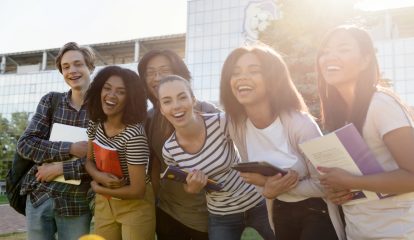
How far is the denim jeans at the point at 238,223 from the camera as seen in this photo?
318 cm

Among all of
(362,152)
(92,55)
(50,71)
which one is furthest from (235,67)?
(50,71)

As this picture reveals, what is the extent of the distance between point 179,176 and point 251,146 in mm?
574

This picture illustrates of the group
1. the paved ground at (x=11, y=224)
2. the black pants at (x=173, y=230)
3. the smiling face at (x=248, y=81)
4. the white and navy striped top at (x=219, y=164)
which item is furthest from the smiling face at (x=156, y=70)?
the paved ground at (x=11, y=224)

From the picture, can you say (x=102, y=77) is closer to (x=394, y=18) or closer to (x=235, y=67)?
(x=235, y=67)

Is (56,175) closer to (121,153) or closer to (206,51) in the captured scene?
(121,153)

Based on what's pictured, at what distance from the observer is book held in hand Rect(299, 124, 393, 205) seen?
2.23 meters

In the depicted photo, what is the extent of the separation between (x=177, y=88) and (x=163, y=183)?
38.7 inches

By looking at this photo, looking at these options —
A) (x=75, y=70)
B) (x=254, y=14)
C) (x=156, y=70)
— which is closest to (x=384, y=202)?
(x=156, y=70)

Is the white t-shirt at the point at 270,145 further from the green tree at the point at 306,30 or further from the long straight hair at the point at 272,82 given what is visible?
the green tree at the point at 306,30

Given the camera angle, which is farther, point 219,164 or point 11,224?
point 11,224

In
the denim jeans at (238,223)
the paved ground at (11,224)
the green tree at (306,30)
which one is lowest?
the paved ground at (11,224)

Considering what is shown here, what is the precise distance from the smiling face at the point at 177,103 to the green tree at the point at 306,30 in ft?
35.9

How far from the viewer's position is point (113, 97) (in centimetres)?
341

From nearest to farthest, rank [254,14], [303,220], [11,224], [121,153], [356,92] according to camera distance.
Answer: [356,92], [303,220], [121,153], [11,224], [254,14]
